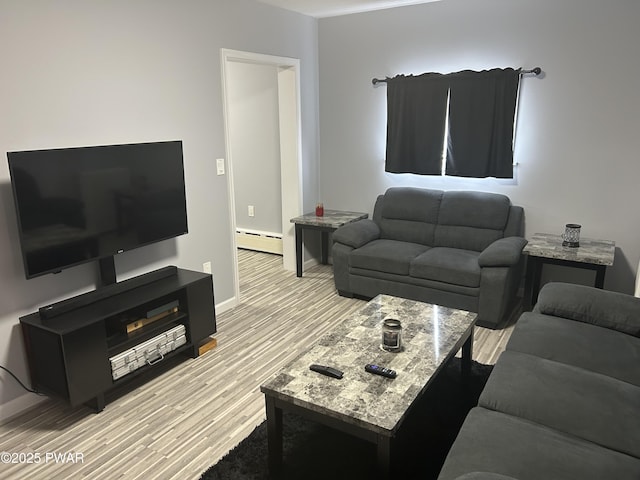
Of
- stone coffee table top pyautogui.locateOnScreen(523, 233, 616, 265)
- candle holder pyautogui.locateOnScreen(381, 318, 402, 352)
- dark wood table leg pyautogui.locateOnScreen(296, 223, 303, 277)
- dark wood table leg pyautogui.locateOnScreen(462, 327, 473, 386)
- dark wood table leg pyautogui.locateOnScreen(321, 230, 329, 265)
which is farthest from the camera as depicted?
dark wood table leg pyautogui.locateOnScreen(321, 230, 329, 265)

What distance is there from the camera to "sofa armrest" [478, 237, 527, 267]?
3.48 m

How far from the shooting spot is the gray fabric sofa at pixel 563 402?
5.15 ft

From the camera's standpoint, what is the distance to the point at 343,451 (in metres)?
2.27

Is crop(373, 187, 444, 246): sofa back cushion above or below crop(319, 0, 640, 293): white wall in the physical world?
below

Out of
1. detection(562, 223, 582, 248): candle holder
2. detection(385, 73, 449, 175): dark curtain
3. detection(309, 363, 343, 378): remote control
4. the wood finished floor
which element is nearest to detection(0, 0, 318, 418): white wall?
the wood finished floor

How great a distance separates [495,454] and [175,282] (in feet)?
7.27

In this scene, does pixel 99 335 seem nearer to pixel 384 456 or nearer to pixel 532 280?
pixel 384 456

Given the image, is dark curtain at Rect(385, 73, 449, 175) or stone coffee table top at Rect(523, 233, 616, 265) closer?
stone coffee table top at Rect(523, 233, 616, 265)

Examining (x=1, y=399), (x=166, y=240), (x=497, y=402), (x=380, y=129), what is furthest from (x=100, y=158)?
(x=380, y=129)

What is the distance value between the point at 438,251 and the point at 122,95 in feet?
8.70

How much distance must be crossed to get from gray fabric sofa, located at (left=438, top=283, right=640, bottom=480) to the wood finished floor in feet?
2.60

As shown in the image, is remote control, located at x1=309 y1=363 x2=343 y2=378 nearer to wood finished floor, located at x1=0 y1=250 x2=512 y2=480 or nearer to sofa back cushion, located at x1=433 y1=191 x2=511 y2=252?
wood finished floor, located at x1=0 y1=250 x2=512 y2=480

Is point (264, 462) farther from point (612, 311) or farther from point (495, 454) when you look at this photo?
point (612, 311)

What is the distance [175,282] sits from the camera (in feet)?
10.3
